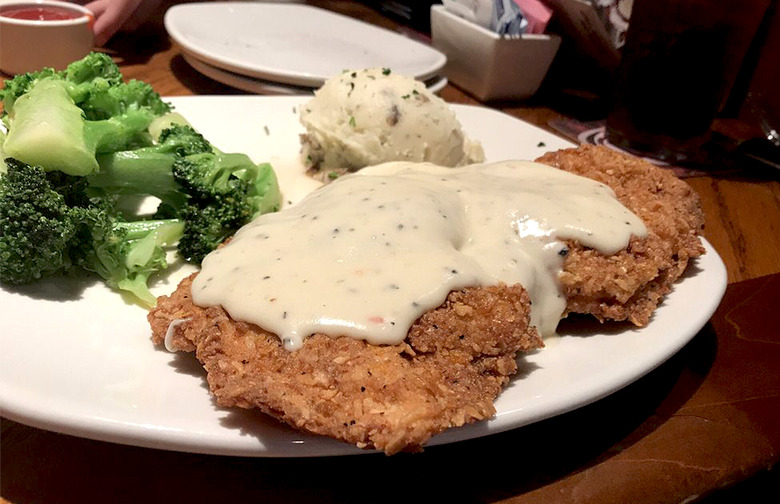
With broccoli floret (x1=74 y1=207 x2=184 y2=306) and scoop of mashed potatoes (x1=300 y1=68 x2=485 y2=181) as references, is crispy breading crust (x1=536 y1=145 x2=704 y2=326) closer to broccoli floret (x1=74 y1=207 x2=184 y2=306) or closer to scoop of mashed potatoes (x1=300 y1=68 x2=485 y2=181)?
scoop of mashed potatoes (x1=300 y1=68 x2=485 y2=181)

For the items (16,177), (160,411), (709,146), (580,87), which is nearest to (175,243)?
(16,177)

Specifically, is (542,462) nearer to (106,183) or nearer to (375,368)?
(375,368)

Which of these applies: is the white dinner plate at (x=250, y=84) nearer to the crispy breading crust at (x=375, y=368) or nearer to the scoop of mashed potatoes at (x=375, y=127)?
the scoop of mashed potatoes at (x=375, y=127)

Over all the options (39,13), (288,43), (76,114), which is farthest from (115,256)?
(288,43)

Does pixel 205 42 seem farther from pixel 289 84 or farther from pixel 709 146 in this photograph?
pixel 709 146

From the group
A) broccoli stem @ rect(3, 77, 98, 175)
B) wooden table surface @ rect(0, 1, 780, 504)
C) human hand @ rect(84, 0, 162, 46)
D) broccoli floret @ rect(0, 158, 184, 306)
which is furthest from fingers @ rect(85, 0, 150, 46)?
wooden table surface @ rect(0, 1, 780, 504)
